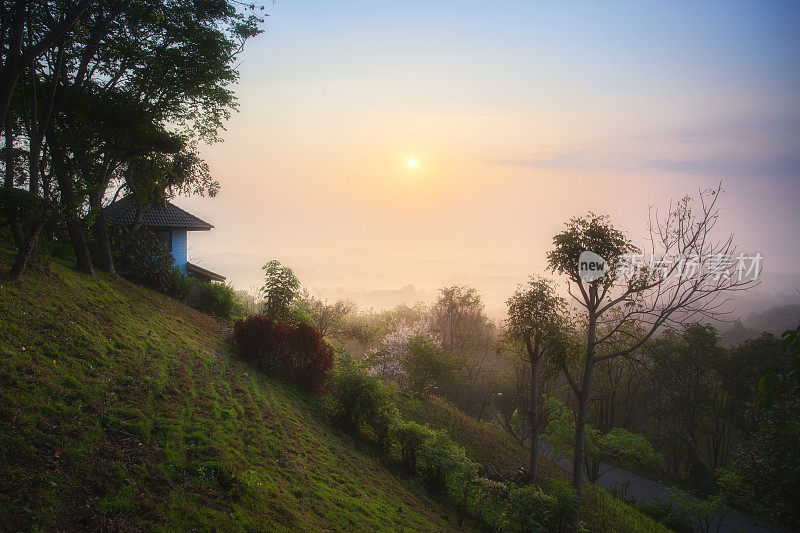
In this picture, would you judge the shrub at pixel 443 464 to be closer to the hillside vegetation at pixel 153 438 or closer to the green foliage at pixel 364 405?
the hillside vegetation at pixel 153 438

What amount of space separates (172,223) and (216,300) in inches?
229

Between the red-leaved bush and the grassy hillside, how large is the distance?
5.49 feet

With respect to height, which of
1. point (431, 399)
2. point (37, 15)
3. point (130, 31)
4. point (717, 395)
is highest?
point (130, 31)

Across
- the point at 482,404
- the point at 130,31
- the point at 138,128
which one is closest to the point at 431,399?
the point at 482,404

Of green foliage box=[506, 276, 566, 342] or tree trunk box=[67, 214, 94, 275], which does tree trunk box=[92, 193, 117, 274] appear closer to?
tree trunk box=[67, 214, 94, 275]

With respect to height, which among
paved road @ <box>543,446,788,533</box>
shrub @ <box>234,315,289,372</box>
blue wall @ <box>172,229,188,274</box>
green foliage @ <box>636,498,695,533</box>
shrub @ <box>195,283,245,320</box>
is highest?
blue wall @ <box>172,229,188,274</box>

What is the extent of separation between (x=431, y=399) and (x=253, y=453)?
53.9ft

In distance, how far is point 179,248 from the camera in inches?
933

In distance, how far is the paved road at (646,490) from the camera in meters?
18.9

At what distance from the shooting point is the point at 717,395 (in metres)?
26.2

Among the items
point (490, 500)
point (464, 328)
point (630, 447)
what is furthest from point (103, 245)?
point (464, 328)

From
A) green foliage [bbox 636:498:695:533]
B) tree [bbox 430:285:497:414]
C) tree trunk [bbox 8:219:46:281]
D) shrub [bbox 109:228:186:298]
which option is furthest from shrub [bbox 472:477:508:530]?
tree [bbox 430:285:497:414]

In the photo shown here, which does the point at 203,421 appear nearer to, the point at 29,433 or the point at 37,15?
the point at 29,433

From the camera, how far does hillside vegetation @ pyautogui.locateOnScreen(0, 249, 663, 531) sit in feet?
15.1
